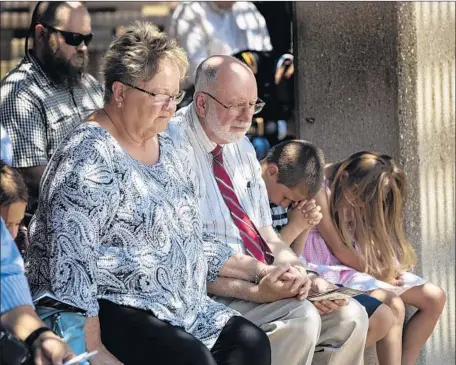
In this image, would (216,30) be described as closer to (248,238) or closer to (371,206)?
(371,206)

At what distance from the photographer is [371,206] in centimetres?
616

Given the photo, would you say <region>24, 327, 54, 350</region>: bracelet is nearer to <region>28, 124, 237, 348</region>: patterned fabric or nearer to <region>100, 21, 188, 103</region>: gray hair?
<region>28, 124, 237, 348</region>: patterned fabric

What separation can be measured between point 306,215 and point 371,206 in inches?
19.3

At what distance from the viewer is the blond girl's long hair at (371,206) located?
614 cm

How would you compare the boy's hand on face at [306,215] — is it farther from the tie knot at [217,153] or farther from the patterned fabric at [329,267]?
the tie knot at [217,153]

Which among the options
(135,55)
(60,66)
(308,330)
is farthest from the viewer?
(60,66)

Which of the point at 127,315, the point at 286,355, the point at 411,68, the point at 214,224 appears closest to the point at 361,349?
the point at 286,355

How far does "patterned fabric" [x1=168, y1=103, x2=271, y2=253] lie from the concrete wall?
137cm

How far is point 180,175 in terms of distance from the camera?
496 centimetres

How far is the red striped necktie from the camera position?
5.40 m

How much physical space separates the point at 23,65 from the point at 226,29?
1851mm

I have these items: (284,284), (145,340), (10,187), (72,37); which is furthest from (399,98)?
(10,187)

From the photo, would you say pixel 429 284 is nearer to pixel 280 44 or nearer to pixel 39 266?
pixel 280 44

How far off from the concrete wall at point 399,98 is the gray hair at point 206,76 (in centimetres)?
156
